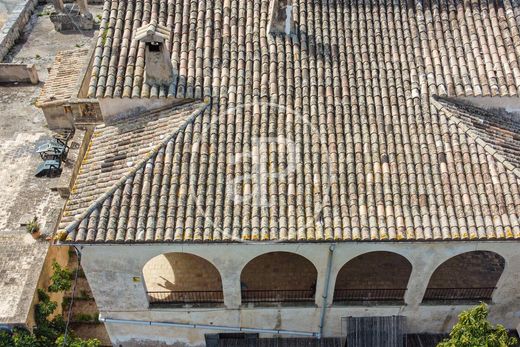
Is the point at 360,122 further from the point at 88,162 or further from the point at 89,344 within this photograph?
the point at 89,344

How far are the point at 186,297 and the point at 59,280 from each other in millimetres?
6013

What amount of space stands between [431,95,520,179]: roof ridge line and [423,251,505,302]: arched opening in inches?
196

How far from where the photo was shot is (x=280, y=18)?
1917 centimetres

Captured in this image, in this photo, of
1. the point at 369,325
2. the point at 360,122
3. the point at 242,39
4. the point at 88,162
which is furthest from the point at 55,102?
the point at 369,325

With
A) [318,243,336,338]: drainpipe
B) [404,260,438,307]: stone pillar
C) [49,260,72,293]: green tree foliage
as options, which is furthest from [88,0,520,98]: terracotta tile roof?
[49,260,72,293]: green tree foliage

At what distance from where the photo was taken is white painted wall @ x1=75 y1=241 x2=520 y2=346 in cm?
1683

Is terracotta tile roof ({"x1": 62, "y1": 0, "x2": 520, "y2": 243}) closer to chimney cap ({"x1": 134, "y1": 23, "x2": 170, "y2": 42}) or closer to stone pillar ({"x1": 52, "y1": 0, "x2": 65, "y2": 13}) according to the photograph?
chimney cap ({"x1": 134, "y1": 23, "x2": 170, "y2": 42})

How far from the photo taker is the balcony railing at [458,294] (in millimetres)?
19344

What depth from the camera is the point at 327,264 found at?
17609 mm

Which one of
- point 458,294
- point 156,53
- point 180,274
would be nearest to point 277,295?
point 180,274

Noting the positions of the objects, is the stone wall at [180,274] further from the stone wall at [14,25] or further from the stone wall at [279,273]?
the stone wall at [14,25]

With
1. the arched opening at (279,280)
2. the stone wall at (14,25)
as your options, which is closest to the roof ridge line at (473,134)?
the arched opening at (279,280)

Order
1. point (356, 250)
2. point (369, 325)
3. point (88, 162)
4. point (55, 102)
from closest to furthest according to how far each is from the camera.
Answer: point (356, 250) → point (88, 162) → point (369, 325) → point (55, 102)

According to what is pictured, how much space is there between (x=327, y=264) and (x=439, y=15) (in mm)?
10463
